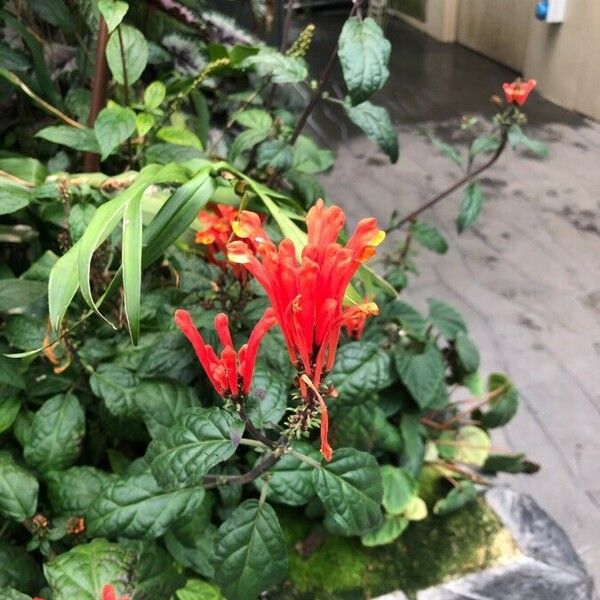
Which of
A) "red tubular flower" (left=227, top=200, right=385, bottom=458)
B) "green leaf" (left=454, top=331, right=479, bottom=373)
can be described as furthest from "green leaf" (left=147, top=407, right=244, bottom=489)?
"green leaf" (left=454, top=331, right=479, bottom=373)

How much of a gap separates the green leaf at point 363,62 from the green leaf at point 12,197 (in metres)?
0.40

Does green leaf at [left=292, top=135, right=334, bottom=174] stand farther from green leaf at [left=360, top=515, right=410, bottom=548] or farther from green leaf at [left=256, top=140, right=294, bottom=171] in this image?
green leaf at [left=360, top=515, right=410, bottom=548]

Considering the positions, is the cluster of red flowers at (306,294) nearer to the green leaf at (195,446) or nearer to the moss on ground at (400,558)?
the green leaf at (195,446)

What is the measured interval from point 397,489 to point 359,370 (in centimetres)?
26

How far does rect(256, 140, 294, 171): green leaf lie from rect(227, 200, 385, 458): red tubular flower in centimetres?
46

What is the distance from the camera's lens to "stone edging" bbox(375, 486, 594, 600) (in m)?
0.92

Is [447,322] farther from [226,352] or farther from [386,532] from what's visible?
[226,352]

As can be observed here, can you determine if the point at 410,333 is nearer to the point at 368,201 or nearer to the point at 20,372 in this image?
the point at 20,372

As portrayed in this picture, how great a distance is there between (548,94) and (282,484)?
1979 mm

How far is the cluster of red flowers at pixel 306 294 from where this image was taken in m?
0.47

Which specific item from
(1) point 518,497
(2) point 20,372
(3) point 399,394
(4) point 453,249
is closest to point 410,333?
(3) point 399,394

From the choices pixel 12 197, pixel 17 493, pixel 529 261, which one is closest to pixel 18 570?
pixel 17 493

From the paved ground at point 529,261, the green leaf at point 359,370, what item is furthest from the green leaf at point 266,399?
the paved ground at point 529,261

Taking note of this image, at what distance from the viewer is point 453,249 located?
77.1 inches
